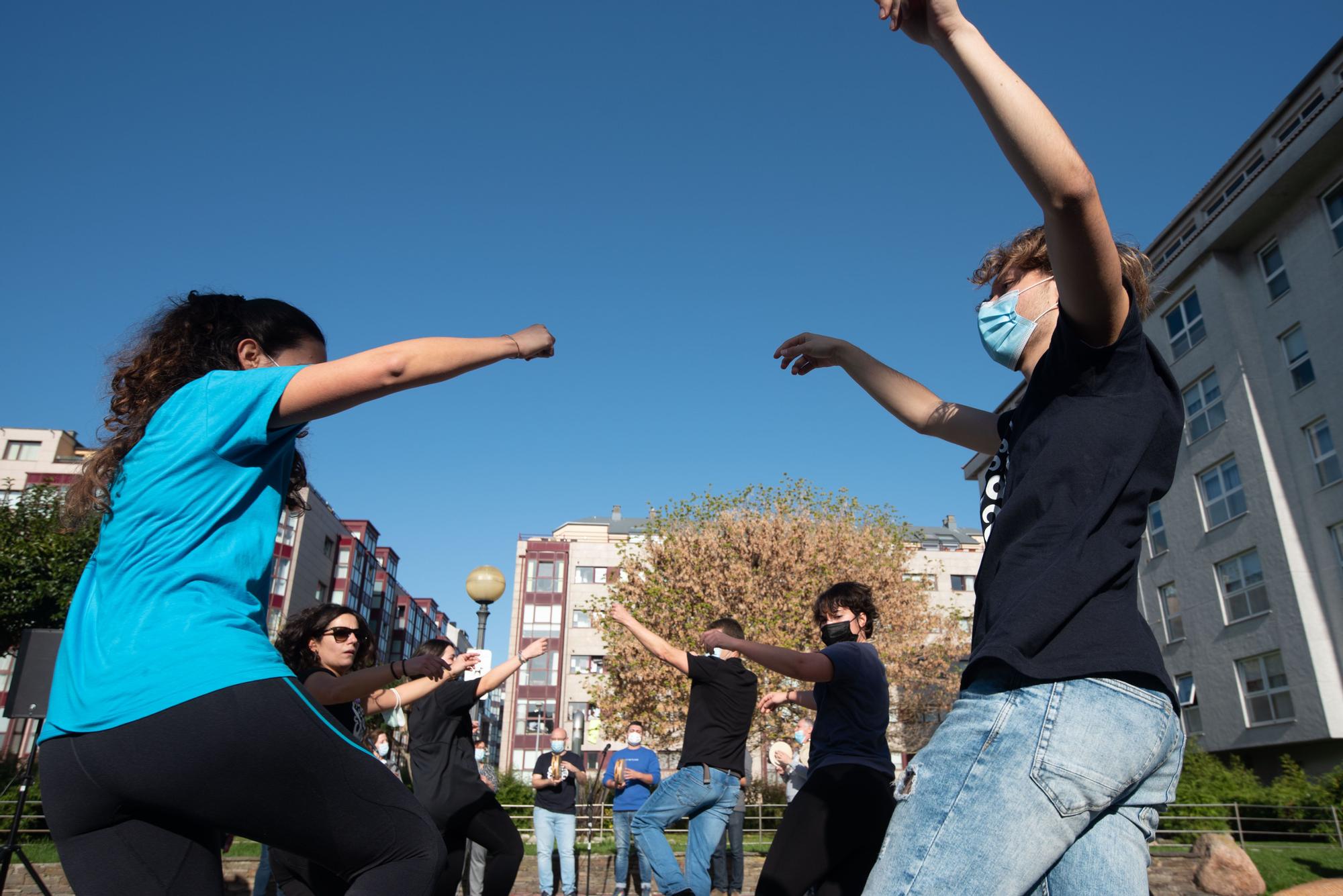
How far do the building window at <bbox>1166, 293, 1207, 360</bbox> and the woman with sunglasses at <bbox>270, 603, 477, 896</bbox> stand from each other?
30114 millimetres

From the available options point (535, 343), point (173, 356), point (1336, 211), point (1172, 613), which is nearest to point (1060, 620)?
point (535, 343)

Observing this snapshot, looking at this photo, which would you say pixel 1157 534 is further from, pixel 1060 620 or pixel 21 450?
pixel 21 450

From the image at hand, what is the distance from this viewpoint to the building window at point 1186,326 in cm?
2894

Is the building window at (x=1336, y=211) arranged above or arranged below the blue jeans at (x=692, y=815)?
above

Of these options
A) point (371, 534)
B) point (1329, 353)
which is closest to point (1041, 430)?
point (1329, 353)

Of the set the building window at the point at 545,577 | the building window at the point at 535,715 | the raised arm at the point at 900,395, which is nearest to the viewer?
the raised arm at the point at 900,395

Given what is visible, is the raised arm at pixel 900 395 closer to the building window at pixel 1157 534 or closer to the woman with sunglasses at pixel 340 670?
the woman with sunglasses at pixel 340 670

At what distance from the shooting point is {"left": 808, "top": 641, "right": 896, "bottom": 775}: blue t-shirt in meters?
4.24

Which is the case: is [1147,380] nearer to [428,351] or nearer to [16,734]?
[428,351]

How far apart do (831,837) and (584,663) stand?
57807mm

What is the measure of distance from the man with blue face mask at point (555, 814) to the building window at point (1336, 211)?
82.2ft

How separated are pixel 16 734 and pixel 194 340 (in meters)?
59.9

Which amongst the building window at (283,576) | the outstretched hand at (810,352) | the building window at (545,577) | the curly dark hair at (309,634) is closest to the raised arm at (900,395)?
the outstretched hand at (810,352)

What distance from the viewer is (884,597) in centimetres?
3216
